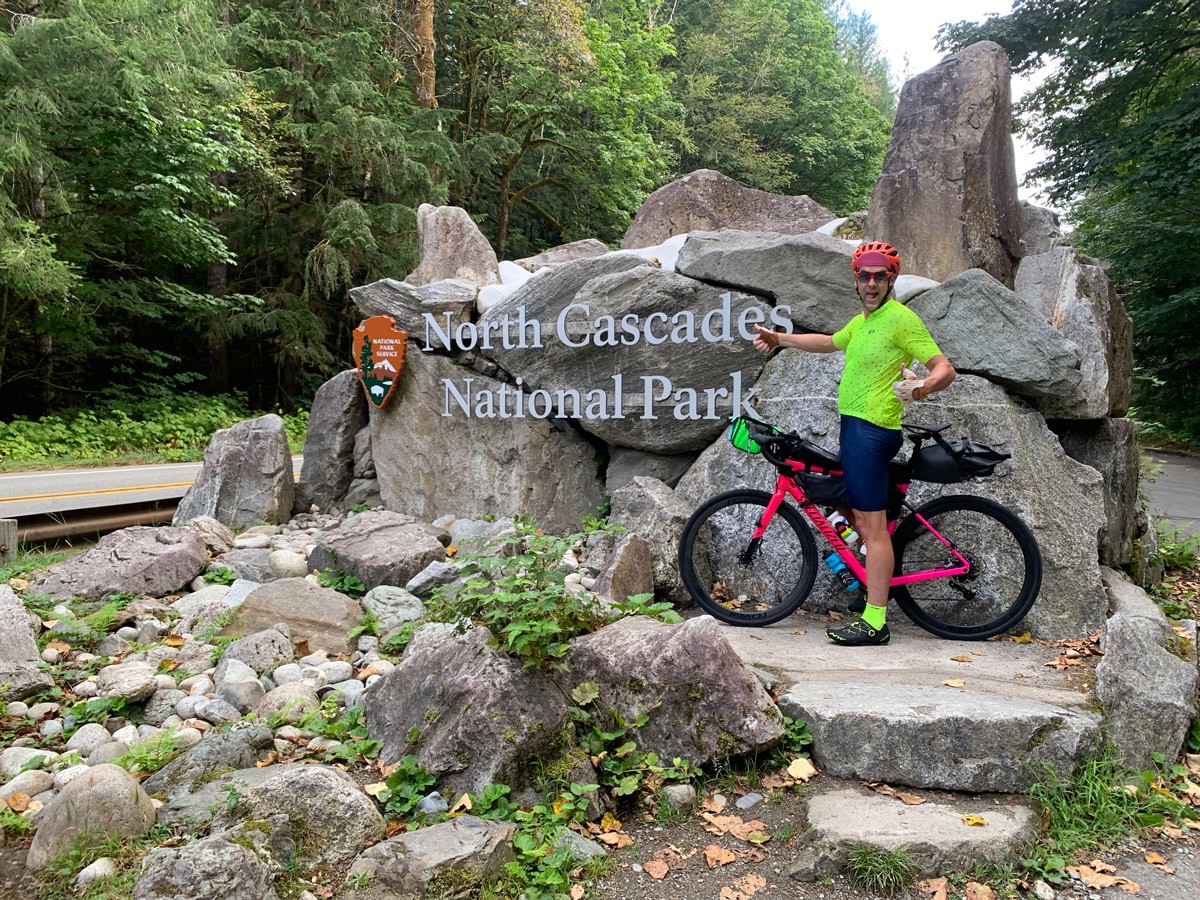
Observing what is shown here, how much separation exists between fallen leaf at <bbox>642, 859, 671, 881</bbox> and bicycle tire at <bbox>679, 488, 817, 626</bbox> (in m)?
1.95

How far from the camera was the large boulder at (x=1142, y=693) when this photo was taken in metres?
3.11

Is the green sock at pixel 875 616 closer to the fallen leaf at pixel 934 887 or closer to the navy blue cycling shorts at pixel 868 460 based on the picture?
the navy blue cycling shorts at pixel 868 460

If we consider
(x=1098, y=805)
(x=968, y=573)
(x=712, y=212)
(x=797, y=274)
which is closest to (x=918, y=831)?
(x=1098, y=805)

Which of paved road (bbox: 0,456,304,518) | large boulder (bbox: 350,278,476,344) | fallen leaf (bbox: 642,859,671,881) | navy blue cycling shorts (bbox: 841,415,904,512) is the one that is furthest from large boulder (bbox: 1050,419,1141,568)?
paved road (bbox: 0,456,304,518)

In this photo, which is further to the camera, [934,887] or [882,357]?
[882,357]

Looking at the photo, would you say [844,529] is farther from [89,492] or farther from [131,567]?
[89,492]

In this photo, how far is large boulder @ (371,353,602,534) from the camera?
21.0 feet

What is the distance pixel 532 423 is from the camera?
636cm

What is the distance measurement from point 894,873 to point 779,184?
24.2 m

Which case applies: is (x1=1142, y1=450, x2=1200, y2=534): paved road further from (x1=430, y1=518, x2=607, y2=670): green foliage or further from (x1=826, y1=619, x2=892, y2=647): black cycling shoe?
(x1=430, y1=518, x2=607, y2=670): green foliage

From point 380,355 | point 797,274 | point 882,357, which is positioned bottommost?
point 882,357

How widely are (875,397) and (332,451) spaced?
5.09 metres

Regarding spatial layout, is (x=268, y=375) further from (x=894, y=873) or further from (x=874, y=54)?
(x=874, y=54)

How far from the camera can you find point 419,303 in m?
6.78
